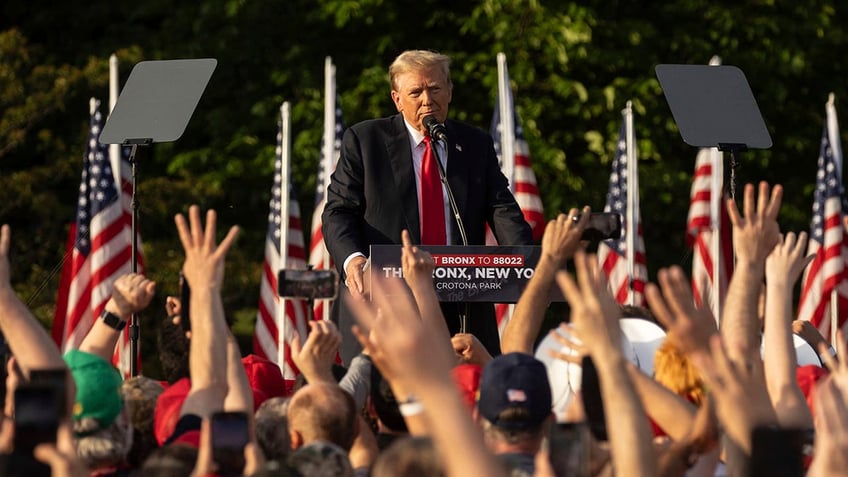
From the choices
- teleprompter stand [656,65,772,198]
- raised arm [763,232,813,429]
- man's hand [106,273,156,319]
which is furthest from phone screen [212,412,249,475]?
teleprompter stand [656,65,772,198]

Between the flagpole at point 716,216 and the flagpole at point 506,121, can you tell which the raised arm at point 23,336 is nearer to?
the flagpole at point 716,216

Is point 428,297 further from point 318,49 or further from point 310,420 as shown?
point 318,49

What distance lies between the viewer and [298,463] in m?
3.85

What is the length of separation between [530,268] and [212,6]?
13184mm

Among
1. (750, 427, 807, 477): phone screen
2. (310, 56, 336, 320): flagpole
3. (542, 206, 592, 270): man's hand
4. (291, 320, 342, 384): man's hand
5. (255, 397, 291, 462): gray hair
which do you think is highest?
(542, 206, 592, 270): man's hand

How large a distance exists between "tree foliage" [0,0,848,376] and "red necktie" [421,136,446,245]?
10102 millimetres

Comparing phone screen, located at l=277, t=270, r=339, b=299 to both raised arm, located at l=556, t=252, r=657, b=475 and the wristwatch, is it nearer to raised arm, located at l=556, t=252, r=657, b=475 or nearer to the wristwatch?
the wristwatch

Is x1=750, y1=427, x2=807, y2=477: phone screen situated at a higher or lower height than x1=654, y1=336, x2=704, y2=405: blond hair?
higher

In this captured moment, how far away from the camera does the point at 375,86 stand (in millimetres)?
18281

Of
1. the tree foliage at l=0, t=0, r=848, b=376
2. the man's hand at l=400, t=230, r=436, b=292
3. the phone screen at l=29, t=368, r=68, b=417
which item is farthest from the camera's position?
the tree foliage at l=0, t=0, r=848, b=376

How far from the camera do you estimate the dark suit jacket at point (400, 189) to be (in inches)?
277

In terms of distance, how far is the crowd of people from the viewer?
355 centimetres

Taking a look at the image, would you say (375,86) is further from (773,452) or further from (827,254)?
(773,452)

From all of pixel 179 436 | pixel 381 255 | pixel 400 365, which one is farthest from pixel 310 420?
pixel 381 255
